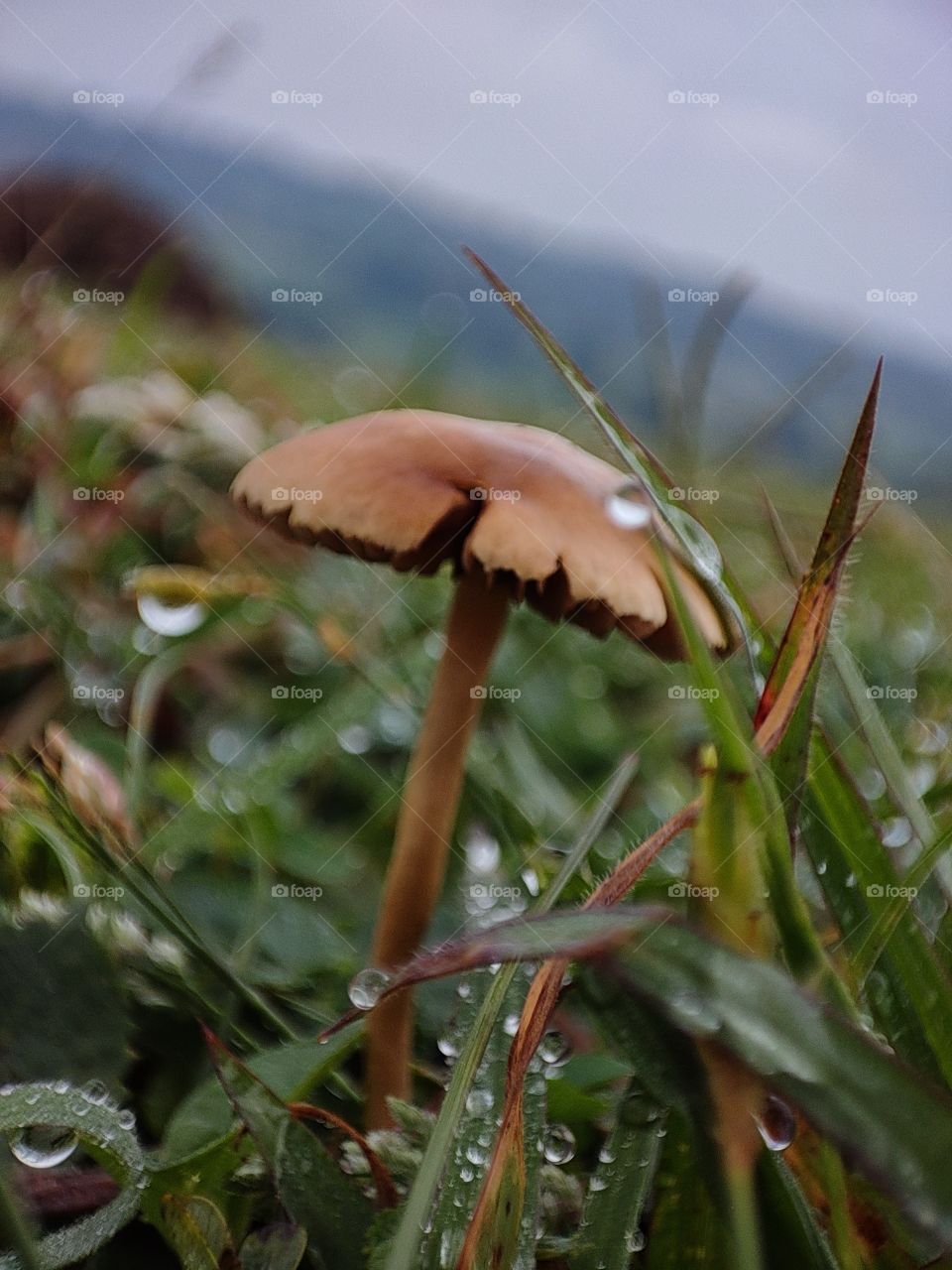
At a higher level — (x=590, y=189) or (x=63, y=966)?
(x=590, y=189)

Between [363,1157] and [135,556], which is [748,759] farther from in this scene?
[135,556]

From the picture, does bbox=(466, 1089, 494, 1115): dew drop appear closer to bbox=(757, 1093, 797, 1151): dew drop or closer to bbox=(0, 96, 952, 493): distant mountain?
bbox=(757, 1093, 797, 1151): dew drop

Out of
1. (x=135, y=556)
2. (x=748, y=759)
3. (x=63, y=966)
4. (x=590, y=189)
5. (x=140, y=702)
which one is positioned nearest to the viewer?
(x=748, y=759)

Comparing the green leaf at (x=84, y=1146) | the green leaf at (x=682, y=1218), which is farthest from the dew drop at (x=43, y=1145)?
the green leaf at (x=682, y=1218)

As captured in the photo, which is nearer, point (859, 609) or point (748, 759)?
point (748, 759)

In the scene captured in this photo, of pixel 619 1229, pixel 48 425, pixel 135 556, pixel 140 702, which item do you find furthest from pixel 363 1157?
pixel 48 425

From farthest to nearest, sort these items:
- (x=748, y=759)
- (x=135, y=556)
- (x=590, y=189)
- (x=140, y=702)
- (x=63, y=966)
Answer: (x=135, y=556) → (x=140, y=702) → (x=590, y=189) → (x=63, y=966) → (x=748, y=759)

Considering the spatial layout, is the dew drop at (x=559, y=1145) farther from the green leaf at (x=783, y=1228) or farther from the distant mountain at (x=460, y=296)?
the distant mountain at (x=460, y=296)

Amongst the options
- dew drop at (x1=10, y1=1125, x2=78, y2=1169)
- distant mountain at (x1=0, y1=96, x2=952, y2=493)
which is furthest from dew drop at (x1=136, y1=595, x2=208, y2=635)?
dew drop at (x1=10, y1=1125, x2=78, y2=1169)
